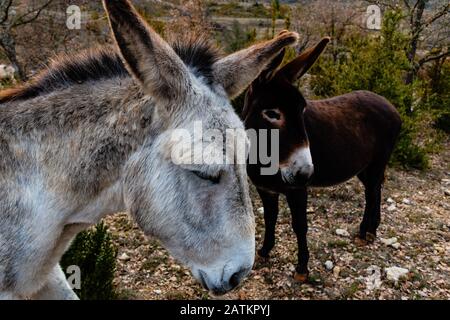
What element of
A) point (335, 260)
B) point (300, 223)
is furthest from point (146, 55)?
point (335, 260)

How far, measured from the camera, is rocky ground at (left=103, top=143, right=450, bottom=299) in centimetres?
385

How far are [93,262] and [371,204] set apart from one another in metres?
3.24

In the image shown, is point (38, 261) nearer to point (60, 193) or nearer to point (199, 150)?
point (60, 193)

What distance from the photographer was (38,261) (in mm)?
1860

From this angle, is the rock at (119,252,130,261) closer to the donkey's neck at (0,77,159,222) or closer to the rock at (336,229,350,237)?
the donkey's neck at (0,77,159,222)

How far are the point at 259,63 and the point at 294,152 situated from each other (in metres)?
1.29

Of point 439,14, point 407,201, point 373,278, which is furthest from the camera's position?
point 439,14

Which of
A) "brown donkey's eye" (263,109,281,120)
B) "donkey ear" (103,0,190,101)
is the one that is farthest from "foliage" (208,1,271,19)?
"donkey ear" (103,0,190,101)

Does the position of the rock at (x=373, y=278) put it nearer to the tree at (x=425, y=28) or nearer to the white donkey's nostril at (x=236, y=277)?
the white donkey's nostril at (x=236, y=277)

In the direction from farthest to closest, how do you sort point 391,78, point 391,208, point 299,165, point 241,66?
point 391,78 < point 391,208 < point 299,165 < point 241,66

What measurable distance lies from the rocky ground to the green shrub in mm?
437

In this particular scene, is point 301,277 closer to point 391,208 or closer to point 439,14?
point 391,208

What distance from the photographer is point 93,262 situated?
321cm

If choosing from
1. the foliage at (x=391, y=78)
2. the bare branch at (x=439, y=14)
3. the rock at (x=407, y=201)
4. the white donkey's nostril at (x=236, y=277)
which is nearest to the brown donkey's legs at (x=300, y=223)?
the white donkey's nostril at (x=236, y=277)
